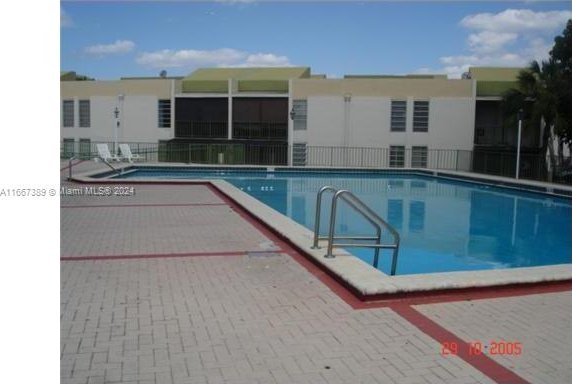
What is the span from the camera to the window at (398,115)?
Answer: 100ft

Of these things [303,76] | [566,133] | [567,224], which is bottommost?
[567,224]

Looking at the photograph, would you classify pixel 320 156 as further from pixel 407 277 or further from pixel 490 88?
pixel 407 277

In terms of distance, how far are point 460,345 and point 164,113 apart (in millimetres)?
A: 30822

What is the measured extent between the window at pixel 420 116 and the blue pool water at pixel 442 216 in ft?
17.5

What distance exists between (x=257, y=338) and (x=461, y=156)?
91.4 feet

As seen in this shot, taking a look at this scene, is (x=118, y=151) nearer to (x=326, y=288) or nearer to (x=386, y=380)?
(x=326, y=288)

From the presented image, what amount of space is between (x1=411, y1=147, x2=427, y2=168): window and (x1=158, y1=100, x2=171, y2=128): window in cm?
1410

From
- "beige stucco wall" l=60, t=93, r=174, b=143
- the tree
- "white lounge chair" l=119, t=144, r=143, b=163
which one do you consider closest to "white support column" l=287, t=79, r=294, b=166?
"beige stucco wall" l=60, t=93, r=174, b=143

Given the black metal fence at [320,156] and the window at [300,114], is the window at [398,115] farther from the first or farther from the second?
the window at [300,114]

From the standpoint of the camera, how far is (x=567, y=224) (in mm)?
14242

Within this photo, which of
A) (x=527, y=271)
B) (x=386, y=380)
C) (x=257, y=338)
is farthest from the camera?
(x=527, y=271)

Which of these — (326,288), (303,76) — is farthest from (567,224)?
(303,76)

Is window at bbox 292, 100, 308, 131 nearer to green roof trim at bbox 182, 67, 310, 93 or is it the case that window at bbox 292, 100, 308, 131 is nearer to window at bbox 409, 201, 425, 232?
green roof trim at bbox 182, 67, 310, 93
